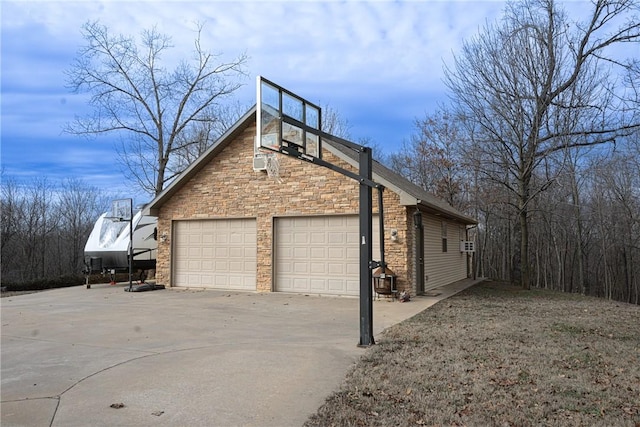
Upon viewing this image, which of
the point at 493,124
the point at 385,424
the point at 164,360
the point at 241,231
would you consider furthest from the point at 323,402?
the point at 493,124

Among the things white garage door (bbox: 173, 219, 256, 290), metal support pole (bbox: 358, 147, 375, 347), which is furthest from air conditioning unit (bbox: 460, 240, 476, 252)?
metal support pole (bbox: 358, 147, 375, 347)

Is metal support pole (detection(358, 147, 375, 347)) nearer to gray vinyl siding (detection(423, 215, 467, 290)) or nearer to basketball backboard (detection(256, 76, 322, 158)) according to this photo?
basketball backboard (detection(256, 76, 322, 158))

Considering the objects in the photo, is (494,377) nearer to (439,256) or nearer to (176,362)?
(176,362)

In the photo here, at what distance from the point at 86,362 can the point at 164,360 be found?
0.99 meters

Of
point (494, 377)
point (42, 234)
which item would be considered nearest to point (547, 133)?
point (494, 377)

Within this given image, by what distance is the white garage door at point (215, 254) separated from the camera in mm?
14773

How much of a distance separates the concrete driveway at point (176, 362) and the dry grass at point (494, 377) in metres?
0.47

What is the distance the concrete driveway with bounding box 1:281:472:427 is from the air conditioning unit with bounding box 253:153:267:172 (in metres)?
4.78

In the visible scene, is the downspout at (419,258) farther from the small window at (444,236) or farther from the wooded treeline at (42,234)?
the wooded treeline at (42,234)

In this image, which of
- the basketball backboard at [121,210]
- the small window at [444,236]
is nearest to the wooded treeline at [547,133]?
the small window at [444,236]

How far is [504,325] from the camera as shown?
848 cm

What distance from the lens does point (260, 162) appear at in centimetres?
1438

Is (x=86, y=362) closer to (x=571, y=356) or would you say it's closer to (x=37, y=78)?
(x=571, y=356)

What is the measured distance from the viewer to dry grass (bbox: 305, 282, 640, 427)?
4016mm
